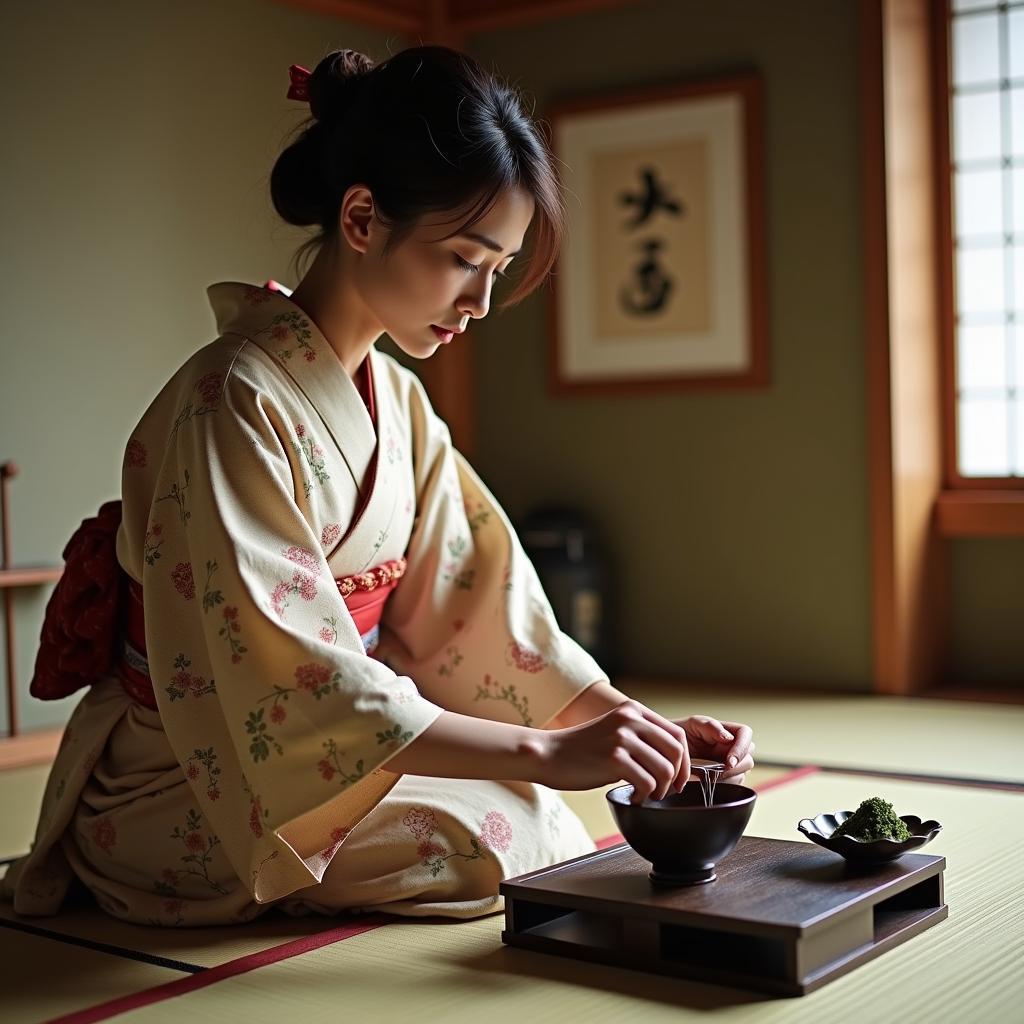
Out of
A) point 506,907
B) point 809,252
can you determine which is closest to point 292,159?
point 506,907

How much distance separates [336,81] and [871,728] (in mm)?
2606

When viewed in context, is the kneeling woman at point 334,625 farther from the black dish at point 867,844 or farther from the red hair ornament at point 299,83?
the black dish at point 867,844

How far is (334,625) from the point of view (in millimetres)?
2191

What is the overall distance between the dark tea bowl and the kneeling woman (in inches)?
2.0

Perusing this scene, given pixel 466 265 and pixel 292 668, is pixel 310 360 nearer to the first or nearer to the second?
pixel 466 265

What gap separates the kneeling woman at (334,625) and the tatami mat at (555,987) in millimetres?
131

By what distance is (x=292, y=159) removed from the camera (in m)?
2.46

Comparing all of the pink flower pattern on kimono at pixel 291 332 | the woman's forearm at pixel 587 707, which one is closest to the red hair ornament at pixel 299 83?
the pink flower pattern on kimono at pixel 291 332

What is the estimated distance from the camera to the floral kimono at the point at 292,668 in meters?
2.10

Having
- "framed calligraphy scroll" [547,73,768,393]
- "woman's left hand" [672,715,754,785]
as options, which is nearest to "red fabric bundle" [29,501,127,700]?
"woman's left hand" [672,715,754,785]

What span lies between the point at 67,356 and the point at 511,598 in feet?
7.64

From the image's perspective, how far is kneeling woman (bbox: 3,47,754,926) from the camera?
2.08 m

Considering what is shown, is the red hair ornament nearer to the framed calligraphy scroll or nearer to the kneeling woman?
the kneeling woman

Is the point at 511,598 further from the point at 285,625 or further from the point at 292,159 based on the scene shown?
the point at 292,159
